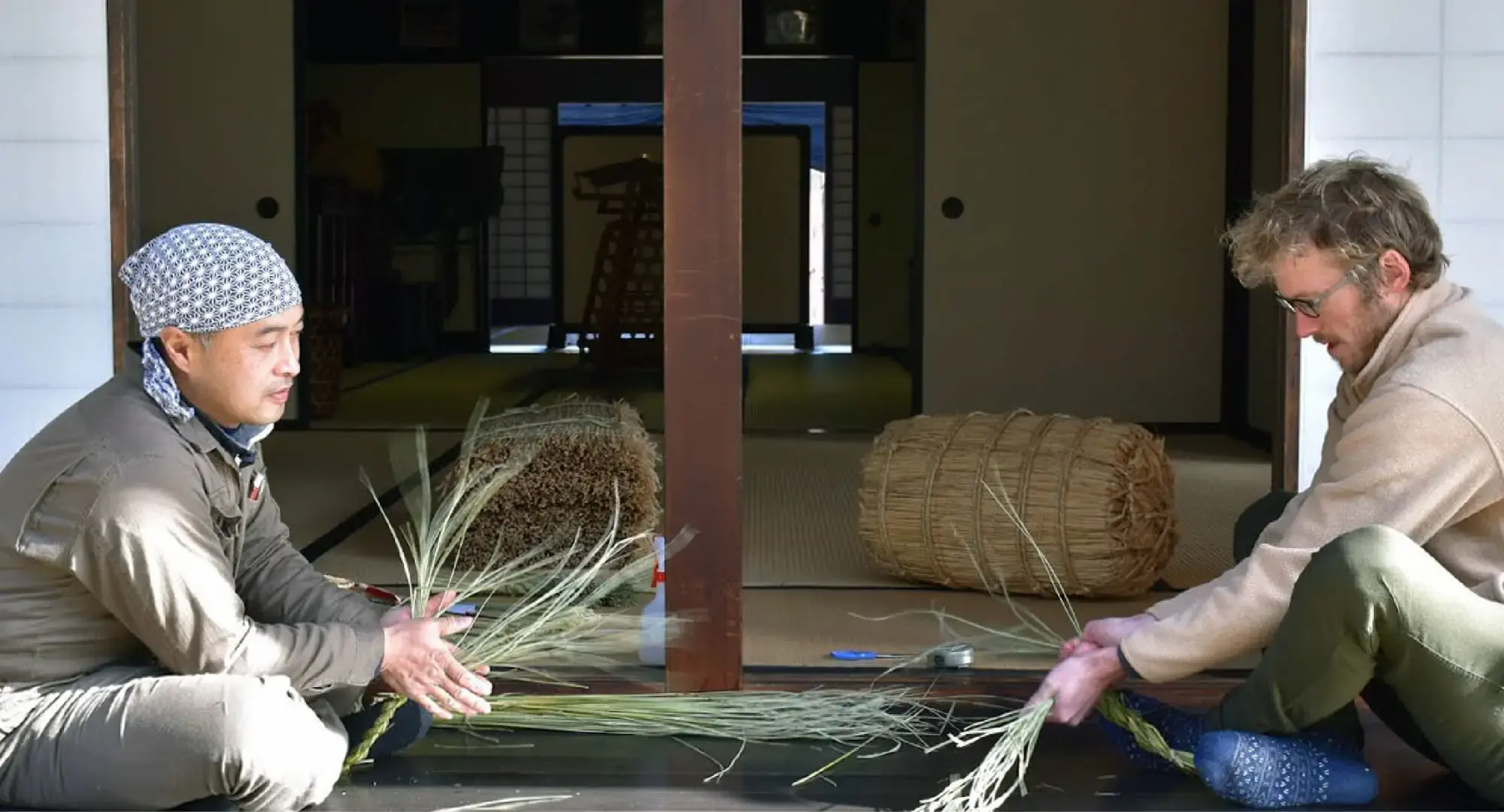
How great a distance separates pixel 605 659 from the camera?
3.00m

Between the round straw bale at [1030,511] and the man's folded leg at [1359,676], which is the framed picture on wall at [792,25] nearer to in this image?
the round straw bale at [1030,511]

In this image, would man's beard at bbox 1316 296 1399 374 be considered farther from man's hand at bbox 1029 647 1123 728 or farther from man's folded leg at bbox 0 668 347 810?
man's folded leg at bbox 0 668 347 810

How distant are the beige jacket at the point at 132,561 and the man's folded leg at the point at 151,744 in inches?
1.7

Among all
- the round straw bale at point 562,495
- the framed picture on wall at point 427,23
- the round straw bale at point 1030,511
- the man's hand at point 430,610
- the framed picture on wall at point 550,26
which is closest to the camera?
the man's hand at point 430,610

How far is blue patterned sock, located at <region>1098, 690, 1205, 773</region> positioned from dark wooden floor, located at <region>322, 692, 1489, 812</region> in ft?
0.09

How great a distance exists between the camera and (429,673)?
7.91ft

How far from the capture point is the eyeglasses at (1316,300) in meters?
2.39

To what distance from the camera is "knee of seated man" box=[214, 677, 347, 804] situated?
7.41 ft

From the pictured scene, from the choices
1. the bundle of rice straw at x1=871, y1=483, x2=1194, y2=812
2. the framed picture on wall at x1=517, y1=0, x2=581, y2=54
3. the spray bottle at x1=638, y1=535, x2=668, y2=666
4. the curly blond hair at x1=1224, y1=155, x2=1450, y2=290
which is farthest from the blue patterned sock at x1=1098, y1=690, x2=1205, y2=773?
the framed picture on wall at x1=517, y1=0, x2=581, y2=54

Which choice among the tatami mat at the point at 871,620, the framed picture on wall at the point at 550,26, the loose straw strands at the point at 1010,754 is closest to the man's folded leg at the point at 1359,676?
the loose straw strands at the point at 1010,754

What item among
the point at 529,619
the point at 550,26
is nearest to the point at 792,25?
the point at 550,26

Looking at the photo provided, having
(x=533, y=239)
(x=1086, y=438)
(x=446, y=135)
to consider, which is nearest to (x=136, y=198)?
(x=1086, y=438)

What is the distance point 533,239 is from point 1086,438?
33.4ft

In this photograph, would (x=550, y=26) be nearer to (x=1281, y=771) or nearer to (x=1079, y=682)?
(x=1079, y=682)
